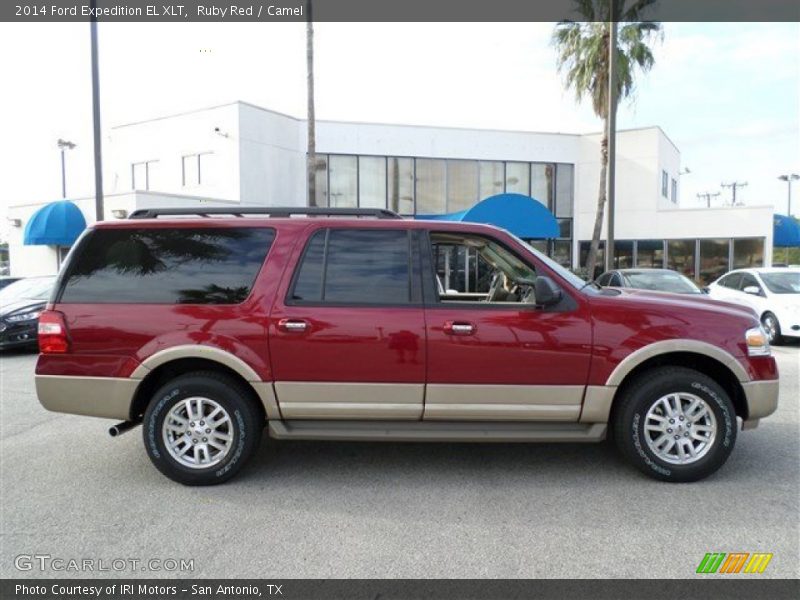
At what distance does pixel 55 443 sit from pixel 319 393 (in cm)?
300

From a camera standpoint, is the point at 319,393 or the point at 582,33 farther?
the point at 582,33

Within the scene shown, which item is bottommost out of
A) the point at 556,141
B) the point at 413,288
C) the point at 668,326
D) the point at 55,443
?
the point at 55,443

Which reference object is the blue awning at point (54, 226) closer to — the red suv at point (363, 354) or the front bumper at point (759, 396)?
the red suv at point (363, 354)

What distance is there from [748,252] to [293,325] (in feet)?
80.2

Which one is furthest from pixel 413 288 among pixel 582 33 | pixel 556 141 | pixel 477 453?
pixel 556 141

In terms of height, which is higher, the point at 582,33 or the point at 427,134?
the point at 582,33

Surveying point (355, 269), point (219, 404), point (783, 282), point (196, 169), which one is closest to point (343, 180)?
point (196, 169)

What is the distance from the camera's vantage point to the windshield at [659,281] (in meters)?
11.2

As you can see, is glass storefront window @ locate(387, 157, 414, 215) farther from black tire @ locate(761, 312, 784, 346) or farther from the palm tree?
black tire @ locate(761, 312, 784, 346)

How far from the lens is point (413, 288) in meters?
4.16

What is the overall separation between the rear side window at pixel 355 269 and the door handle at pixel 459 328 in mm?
355

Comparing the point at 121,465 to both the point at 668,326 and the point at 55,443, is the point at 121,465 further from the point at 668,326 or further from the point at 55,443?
the point at 668,326

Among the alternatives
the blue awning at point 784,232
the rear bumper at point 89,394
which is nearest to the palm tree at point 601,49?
the blue awning at point 784,232
